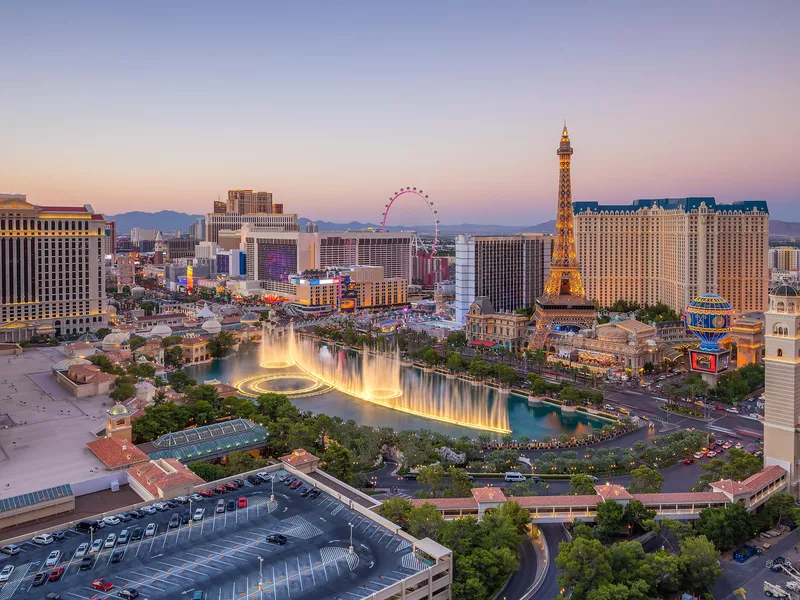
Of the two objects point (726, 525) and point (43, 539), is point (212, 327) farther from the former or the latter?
point (726, 525)

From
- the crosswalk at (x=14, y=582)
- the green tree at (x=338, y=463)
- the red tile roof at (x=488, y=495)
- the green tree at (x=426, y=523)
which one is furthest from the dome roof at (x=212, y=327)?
the green tree at (x=426, y=523)

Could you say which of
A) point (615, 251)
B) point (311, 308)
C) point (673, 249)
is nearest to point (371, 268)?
point (311, 308)

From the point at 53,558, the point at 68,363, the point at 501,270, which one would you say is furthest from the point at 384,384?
the point at 501,270

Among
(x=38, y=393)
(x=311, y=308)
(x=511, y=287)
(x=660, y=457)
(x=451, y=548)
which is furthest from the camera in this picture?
(x=311, y=308)

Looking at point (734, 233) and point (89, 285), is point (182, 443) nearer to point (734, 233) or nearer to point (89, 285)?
point (89, 285)

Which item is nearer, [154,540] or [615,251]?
[154,540]

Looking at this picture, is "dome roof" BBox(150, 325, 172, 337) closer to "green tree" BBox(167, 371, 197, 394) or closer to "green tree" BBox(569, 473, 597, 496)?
"green tree" BBox(167, 371, 197, 394)

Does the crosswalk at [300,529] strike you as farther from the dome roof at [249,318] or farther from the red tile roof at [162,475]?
the dome roof at [249,318]
